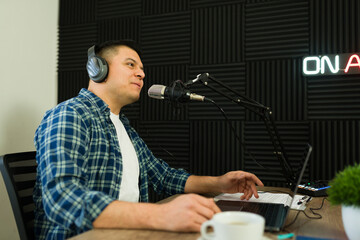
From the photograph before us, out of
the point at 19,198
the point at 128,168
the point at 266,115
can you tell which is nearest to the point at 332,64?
the point at 266,115

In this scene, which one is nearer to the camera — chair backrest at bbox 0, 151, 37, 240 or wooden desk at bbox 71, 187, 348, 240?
wooden desk at bbox 71, 187, 348, 240

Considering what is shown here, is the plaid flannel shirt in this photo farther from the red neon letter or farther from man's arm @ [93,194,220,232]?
the red neon letter

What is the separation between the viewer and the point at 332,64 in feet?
6.54

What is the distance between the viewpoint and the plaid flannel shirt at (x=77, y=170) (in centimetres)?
100

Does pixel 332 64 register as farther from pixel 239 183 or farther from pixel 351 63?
pixel 239 183

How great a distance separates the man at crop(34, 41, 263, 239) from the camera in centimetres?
96

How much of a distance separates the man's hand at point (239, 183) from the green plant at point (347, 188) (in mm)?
598

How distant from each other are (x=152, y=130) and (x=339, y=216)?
5.16 ft

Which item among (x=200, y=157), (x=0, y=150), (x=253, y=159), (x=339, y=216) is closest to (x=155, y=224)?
(x=339, y=216)

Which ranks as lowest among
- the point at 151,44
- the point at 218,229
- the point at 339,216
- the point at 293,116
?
the point at 339,216

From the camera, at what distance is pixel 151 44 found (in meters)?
2.51

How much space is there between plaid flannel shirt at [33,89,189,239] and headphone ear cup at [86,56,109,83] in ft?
0.32

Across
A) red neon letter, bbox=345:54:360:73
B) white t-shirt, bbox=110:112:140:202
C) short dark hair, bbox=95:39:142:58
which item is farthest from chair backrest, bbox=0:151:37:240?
red neon letter, bbox=345:54:360:73

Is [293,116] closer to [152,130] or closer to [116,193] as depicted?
[152,130]
